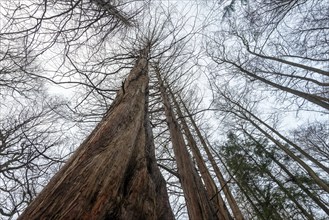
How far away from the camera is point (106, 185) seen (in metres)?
0.88

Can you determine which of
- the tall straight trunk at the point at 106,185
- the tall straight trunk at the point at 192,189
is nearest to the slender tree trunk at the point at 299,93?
the tall straight trunk at the point at 192,189

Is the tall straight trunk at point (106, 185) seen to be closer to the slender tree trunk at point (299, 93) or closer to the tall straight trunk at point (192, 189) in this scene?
the tall straight trunk at point (192, 189)

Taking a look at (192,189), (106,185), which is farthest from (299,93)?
(106,185)

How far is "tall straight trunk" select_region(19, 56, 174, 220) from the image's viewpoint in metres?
0.73

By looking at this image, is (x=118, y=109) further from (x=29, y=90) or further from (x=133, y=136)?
(x=29, y=90)

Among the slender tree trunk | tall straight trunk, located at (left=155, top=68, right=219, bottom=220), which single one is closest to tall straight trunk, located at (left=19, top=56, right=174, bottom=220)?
tall straight trunk, located at (left=155, top=68, right=219, bottom=220)

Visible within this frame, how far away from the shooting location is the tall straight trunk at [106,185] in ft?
2.39

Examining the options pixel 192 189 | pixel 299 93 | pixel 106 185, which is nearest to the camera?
A: pixel 106 185

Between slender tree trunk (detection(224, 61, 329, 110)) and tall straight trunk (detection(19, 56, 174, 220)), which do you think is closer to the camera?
tall straight trunk (detection(19, 56, 174, 220))

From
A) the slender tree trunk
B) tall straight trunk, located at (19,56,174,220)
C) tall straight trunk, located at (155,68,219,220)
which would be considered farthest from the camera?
the slender tree trunk

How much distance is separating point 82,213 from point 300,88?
9751 mm

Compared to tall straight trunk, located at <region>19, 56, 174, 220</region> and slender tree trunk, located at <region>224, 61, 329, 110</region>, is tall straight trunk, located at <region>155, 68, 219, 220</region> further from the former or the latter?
slender tree trunk, located at <region>224, 61, 329, 110</region>

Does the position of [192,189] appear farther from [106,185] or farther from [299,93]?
[299,93]

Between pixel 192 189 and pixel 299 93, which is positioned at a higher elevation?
pixel 299 93
